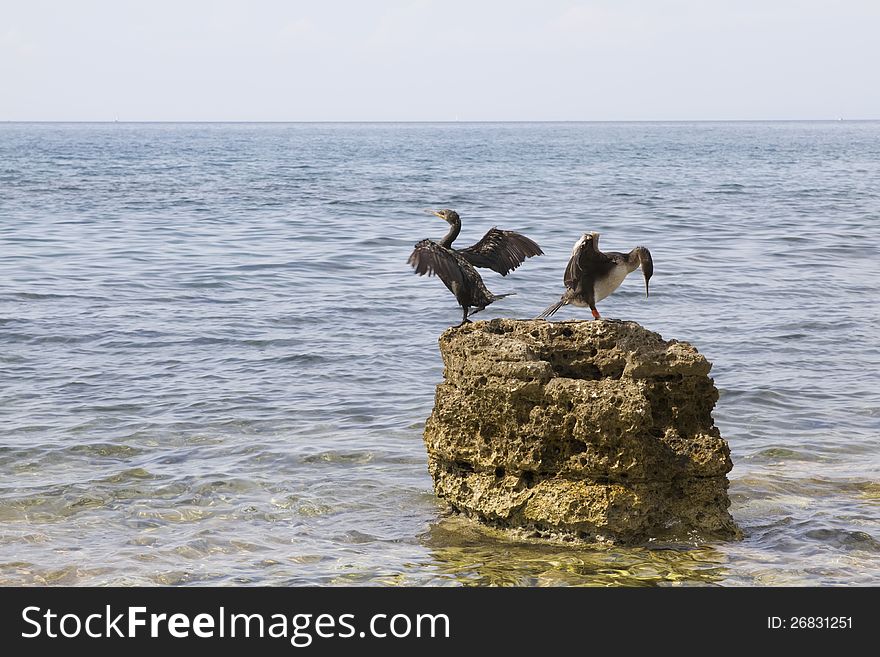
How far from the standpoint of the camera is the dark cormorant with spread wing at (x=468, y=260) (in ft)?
24.4

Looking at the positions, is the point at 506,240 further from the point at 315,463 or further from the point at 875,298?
the point at 875,298

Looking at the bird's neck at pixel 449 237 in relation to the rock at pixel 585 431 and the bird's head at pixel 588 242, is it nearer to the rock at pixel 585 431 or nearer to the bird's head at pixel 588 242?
the rock at pixel 585 431

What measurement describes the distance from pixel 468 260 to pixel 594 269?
106 cm

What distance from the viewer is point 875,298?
17.3 m

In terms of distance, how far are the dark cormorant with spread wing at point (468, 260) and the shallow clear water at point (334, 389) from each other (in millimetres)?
1586

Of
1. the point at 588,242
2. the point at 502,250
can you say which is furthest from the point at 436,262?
the point at 588,242

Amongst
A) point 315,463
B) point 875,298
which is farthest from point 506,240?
point 875,298

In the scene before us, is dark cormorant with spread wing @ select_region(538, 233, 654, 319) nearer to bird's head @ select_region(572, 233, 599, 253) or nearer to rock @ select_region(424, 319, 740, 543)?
bird's head @ select_region(572, 233, 599, 253)

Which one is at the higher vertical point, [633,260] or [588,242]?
[588,242]

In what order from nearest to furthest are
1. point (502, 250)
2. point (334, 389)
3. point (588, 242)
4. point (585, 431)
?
point (585, 431)
point (588, 242)
point (502, 250)
point (334, 389)

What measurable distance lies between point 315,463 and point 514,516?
9.22ft

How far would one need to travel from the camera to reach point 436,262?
24.4 feet

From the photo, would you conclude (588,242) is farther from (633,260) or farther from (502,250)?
(502,250)

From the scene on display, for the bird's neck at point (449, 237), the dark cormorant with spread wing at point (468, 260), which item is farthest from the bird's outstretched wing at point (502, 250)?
the bird's neck at point (449, 237)
